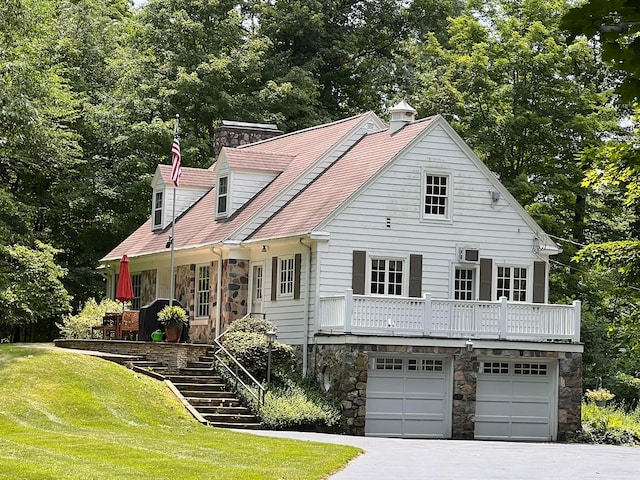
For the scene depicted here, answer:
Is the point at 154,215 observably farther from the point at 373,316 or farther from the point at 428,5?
the point at 428,5

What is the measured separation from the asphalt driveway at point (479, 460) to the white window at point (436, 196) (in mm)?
6273

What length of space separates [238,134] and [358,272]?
11.7 metres

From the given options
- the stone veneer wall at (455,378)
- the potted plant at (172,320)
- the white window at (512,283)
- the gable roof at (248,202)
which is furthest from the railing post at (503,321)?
the potted plant at (172,320)

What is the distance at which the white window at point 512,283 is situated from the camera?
3006 cm

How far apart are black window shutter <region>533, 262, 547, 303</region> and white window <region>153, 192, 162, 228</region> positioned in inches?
502

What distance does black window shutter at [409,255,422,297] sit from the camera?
94.5 feet

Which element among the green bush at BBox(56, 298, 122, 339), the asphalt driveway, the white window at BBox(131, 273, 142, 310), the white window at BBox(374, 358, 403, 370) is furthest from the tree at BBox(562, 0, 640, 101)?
the white window at BBox(131, 273, 142, 310)

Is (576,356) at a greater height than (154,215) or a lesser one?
lesser

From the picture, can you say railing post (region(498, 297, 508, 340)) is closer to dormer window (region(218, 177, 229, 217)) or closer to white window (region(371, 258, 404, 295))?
white window (region(371, 258, 404, 295))

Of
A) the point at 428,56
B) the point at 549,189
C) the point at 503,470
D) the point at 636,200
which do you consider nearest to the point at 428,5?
the point at 428,56

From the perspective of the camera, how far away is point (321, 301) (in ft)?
91.3

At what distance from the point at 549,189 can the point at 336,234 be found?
37.9ft

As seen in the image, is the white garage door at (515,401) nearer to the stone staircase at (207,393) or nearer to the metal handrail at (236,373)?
the metal handrail at (236,373)

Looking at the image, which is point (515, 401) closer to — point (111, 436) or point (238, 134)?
Answer: point (111, 436)
